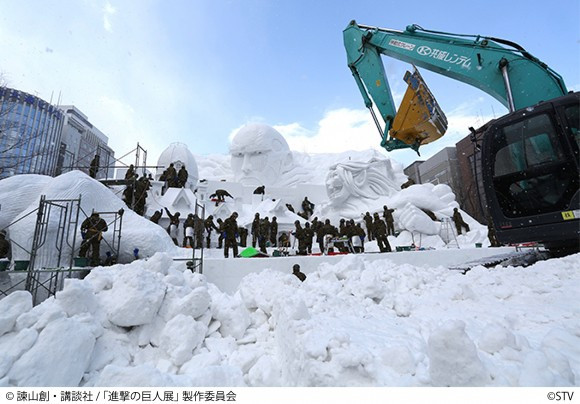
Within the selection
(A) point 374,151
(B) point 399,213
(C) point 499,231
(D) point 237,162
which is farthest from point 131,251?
(A) point 374,151

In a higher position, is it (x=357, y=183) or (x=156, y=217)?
(x=357, y=183)

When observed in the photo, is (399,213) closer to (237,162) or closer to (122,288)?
(122,288)

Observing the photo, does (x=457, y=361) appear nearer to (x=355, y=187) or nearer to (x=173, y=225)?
(x=173, y=225)

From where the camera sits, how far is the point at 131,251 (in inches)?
344

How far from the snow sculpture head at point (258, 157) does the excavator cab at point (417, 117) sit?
2343 centimetres

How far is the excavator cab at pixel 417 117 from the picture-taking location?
673 centimetres

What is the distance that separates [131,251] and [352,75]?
843 centimetres

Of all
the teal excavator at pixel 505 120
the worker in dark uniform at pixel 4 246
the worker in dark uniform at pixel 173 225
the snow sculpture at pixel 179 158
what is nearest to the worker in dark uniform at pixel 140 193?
the worker in dark uniform at pixel 173 225

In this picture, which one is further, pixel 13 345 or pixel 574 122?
pixel 574 122

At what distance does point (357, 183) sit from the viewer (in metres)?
20.1

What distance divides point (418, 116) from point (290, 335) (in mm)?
6105

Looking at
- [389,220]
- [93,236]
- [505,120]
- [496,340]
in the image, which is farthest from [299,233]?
[496,340]

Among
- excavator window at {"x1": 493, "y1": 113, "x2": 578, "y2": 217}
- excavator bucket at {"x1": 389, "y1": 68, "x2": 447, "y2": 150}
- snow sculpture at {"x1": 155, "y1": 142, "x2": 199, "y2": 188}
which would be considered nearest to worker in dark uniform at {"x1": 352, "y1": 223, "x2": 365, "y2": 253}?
excavator bucket at {"x1": 389, "y1": 68, "x2": 447, "y2": 150}

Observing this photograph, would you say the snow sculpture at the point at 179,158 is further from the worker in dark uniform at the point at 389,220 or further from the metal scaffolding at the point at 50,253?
the metal scaffolding at the point at 50,253
